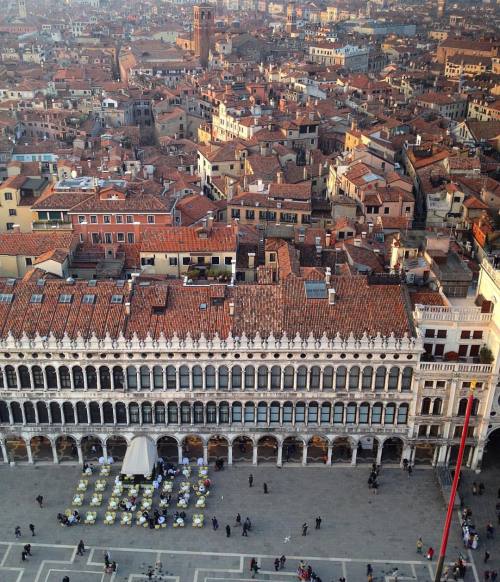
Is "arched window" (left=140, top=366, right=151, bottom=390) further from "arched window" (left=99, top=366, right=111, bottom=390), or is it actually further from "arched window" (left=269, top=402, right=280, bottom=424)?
"arched window" (left=269, top=402, right=280, bottom=424)

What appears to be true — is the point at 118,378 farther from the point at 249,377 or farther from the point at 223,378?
the point at 249,377

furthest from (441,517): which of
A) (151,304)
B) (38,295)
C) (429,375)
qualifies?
(38,295)

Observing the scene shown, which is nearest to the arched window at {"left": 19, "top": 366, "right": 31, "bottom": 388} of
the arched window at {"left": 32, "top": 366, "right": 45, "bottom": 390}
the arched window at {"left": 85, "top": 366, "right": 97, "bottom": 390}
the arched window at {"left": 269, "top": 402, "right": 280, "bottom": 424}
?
the arched window at {"left": 32, "top": 366, "right": 45, "bottom": 390}

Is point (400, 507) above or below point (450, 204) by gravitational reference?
below

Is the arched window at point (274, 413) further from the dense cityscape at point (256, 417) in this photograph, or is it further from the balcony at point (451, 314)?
the balcony at point (451, 314)

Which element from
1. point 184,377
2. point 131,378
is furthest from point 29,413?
point 184,377

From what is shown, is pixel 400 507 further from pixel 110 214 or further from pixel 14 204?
pixel 14 204
